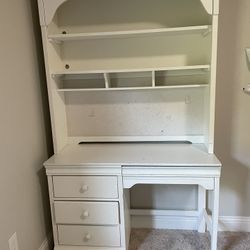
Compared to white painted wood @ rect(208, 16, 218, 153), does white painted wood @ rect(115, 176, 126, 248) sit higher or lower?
lower

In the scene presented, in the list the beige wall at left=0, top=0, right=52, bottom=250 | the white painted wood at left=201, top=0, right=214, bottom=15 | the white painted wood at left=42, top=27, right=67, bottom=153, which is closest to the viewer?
the beige wall at left=0, top=0, right=52, bottom=250

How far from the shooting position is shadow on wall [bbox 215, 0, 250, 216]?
74.9 inches

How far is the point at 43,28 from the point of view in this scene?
1.80 m

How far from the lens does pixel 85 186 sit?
1783mm

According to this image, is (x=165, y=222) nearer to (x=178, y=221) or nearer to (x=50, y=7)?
(x=178, y=221)

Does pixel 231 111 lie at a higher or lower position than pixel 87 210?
higher

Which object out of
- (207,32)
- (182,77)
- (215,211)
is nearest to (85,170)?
(215,211)

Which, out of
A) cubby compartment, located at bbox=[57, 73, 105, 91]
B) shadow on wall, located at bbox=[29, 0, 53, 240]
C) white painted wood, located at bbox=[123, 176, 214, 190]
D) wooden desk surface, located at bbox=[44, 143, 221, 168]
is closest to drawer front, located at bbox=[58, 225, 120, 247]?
shadow on wall, located at bbox=[29, 0, 53, 240]

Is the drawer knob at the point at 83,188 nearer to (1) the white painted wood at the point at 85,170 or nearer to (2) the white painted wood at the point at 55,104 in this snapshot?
(1) the white painted wood at the point at 85,170

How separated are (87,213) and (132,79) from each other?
0.99 meters

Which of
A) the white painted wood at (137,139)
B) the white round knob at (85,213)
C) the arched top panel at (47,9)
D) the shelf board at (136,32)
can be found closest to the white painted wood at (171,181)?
the white round knob at (85,213)

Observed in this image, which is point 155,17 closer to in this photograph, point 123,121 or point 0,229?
point 123,121

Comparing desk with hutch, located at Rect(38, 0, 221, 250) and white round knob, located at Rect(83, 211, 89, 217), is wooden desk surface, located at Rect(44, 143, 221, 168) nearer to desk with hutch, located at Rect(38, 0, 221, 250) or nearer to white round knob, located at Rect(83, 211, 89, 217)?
desk with hutch, located at Rect(38, 0, 221, 250)

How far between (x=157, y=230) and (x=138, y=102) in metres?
1.05
